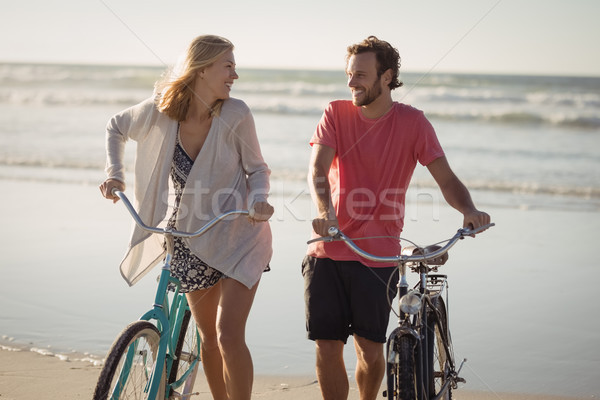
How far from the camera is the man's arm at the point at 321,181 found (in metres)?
3.61

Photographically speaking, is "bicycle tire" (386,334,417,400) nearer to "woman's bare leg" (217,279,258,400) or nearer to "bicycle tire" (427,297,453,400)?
"bicycle tire" (427,297,453,400)

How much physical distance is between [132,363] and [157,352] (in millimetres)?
190

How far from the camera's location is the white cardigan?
11.7 ft

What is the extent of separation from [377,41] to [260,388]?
83.2 inches

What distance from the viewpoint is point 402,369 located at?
305 cm

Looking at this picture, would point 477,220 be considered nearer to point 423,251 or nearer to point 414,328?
point 423,251

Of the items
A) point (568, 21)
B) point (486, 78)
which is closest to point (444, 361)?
point (568, 21)

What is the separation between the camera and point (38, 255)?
7125 millimetres

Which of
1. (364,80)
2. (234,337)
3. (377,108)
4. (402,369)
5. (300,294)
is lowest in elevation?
(402,369)

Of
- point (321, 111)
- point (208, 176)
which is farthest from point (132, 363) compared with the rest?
point (321, 111)

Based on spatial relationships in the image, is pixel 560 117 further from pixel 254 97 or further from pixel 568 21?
pixel 254 97

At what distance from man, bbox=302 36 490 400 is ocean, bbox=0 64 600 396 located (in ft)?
3.32

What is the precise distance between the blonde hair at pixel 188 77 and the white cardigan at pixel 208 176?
5 centimetres

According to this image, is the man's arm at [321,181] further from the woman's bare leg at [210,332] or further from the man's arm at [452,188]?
the woman's bare leg at [210,332]
